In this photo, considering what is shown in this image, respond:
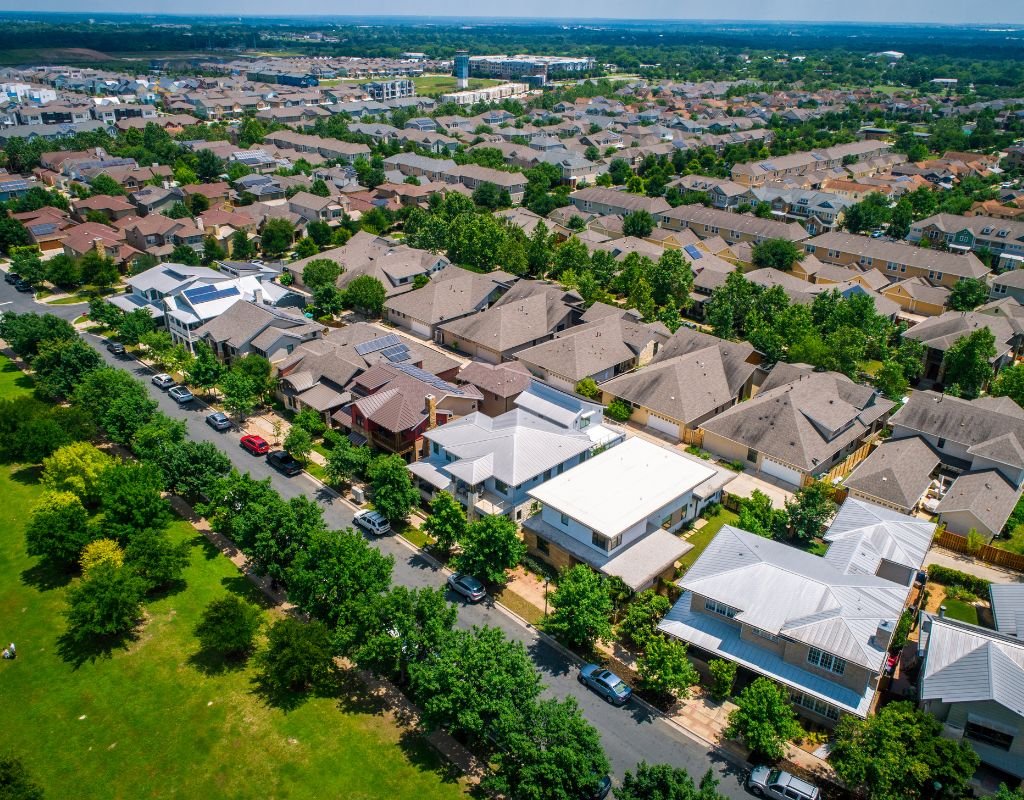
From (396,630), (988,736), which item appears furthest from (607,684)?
(988,736)

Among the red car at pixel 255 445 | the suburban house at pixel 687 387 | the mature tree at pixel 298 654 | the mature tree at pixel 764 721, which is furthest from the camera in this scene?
the suburban house at pixel 687 387

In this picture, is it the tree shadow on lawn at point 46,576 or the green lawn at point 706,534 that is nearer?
the tree shadow on lawn at point 46,576

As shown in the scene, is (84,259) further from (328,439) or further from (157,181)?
(328,439)

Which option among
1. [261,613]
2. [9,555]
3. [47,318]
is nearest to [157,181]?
[47,318]

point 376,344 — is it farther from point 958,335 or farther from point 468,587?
point 958,335

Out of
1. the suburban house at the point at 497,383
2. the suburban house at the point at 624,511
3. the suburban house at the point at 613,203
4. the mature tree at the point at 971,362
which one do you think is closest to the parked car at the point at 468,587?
the suburban house at the point at 624,511

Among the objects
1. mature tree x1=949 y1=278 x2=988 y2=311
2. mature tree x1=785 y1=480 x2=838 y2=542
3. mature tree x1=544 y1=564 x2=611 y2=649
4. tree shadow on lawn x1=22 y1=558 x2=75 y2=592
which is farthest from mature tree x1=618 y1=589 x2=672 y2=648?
mature tree x1=949 y1=278 x2=988 y2=311

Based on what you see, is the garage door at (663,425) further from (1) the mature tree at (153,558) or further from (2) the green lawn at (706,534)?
(1) the mature tree at (153,558)
